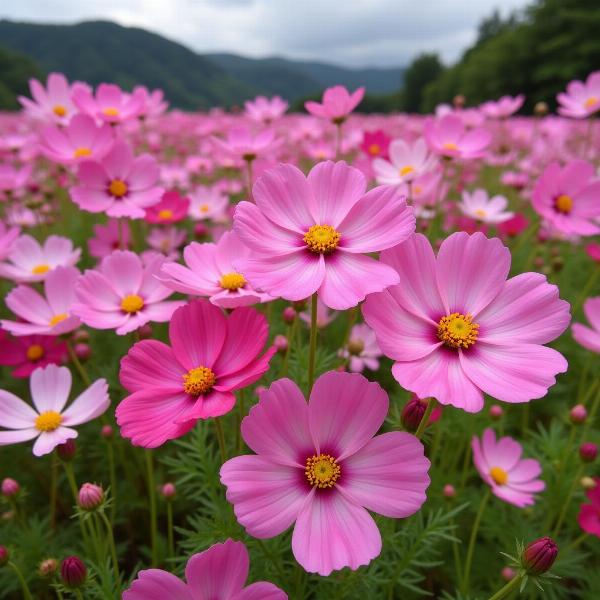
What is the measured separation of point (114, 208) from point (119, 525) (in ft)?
2.93

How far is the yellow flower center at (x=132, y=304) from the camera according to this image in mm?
925

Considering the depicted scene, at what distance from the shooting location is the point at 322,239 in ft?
2.22

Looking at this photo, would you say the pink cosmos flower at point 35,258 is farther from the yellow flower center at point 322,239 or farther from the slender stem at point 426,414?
the slender stem at point 426,414

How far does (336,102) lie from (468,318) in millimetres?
924

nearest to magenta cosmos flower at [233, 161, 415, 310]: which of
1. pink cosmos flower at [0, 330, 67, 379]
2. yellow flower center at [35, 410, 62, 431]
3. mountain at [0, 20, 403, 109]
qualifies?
yellow flower center at [35, 410, 62, 431]

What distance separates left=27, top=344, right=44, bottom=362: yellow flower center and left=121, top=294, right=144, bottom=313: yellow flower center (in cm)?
37

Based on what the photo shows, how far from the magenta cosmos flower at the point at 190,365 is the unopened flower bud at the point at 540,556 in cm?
42

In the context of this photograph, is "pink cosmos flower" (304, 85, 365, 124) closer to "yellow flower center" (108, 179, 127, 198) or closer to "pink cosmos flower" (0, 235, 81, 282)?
"yellow flower center" (108, 179, 127, 198)

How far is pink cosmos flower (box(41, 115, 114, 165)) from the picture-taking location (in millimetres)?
1195

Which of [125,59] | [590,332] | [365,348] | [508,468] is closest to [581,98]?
[590,332]

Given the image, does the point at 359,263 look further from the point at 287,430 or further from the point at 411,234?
the point at 287,430

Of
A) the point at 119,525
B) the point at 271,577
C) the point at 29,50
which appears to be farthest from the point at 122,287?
the point at 29,50

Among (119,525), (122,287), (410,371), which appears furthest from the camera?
(119,525)

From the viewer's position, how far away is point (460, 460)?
154 centimetres
